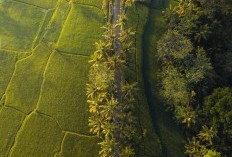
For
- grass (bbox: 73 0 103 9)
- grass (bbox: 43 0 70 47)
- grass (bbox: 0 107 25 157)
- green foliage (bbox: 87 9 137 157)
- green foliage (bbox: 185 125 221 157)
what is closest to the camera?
green foliage (bbox: 185 125 221 157)

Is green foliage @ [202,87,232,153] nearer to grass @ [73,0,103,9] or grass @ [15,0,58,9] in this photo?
grass @ [73,0,103,9]

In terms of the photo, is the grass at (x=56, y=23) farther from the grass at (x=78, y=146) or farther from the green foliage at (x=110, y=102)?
the grass at (x=78, y=146)

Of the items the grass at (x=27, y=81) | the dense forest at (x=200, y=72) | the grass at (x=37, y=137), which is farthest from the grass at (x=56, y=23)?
the dense forest at (x=200, y=72)

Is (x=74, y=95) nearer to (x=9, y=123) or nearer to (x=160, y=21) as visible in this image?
(x=9, y=123)

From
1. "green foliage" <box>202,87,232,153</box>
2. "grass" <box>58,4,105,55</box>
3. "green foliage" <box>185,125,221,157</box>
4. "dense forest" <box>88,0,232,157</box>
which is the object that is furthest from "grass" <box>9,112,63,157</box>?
"green foliage" <box>202,87,232,153</box>

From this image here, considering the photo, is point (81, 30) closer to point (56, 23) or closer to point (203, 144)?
point (56, 23)

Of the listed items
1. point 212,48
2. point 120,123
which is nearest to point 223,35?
point 212,48

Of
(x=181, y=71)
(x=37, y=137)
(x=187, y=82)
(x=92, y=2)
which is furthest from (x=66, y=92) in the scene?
(x=92, y=2)

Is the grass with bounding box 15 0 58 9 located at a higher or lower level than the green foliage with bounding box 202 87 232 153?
higher
